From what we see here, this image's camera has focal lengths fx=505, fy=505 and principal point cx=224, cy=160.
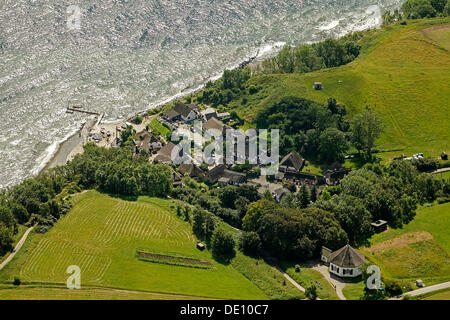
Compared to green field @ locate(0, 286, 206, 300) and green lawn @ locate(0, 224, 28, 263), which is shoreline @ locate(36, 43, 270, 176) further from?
green field @ locate(0, 286, 206, 300)

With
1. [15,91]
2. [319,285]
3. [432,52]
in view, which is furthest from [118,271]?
[432,52]

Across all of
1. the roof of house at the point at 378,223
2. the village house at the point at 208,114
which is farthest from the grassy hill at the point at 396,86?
the roof of house at the point at 378,223

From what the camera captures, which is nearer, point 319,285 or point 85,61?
point 319,285

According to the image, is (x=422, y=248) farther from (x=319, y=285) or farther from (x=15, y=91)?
(x=15, y=91)

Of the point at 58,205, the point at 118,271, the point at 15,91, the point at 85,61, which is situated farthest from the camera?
the point at 85,61

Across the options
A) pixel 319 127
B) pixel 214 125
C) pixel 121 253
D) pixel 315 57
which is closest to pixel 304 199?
pixel 319 127

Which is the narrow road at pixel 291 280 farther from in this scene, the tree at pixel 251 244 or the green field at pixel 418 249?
the green field at pixel 418 249
